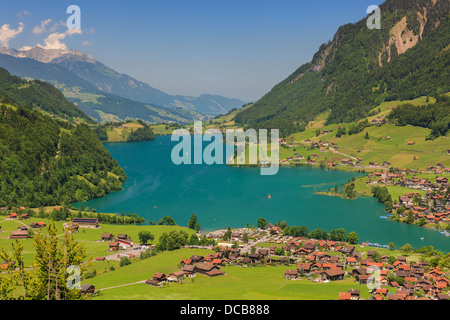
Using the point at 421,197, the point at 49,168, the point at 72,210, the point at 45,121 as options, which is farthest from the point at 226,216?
the point at 45,121

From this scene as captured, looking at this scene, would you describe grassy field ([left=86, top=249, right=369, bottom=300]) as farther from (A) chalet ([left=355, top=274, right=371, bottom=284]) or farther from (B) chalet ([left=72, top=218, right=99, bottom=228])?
(B) chalet ([left=72, top=218, right=99, bottom=228])

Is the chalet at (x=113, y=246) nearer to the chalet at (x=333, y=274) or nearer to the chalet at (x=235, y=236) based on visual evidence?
the chalet at (x=235, y=236)

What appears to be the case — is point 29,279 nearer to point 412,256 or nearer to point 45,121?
point 412,256

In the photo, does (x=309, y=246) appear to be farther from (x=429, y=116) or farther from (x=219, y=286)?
(x=429, y=116)

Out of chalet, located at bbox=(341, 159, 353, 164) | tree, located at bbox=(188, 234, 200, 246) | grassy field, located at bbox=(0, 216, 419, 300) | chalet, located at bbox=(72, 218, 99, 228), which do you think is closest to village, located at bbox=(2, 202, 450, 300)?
chalet, located at bbox=(72, 218, 99, 228)

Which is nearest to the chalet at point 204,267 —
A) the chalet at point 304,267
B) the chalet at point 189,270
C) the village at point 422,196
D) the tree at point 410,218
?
the chalet at point 189,270
